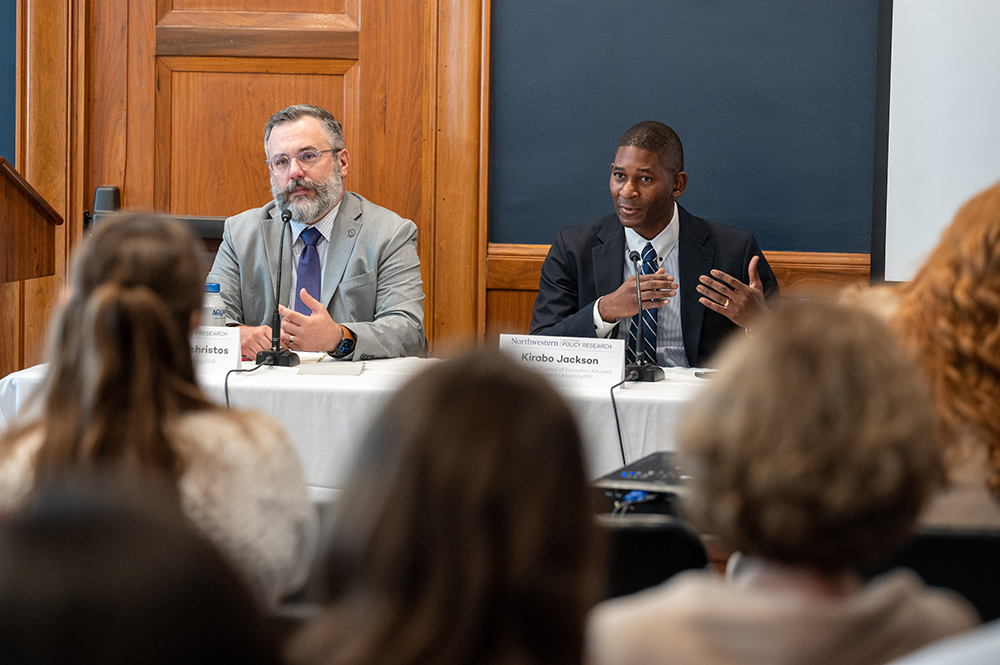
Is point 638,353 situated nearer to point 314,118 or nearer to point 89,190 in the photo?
point 314,118

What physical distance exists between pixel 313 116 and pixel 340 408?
1322mm

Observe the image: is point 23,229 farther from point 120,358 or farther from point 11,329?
point 120,358

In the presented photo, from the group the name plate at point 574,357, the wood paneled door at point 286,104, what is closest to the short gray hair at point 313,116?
the wood paneled door at point 286,104

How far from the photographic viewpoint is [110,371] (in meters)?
1.05

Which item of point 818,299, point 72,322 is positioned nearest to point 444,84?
point 72,322

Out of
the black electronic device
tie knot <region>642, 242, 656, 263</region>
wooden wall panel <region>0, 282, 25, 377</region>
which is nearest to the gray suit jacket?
tie knot <region>642, 242, 656, 263</region>

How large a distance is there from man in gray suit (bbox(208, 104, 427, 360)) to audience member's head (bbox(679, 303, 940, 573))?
7.33 feet

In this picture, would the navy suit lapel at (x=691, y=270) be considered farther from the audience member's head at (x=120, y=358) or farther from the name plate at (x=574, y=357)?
the audience member's head at (x=120, y=358)

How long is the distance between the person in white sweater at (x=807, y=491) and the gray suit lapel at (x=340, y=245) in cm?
242

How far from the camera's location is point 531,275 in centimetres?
394

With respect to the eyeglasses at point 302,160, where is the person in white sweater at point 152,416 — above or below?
below

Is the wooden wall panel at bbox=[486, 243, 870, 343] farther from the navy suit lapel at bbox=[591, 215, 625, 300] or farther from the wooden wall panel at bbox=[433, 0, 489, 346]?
the navy suit lapel at bbox=[591, 215, 625, 300]

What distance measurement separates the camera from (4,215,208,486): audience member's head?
104 cm

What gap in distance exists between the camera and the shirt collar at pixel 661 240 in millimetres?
3195
